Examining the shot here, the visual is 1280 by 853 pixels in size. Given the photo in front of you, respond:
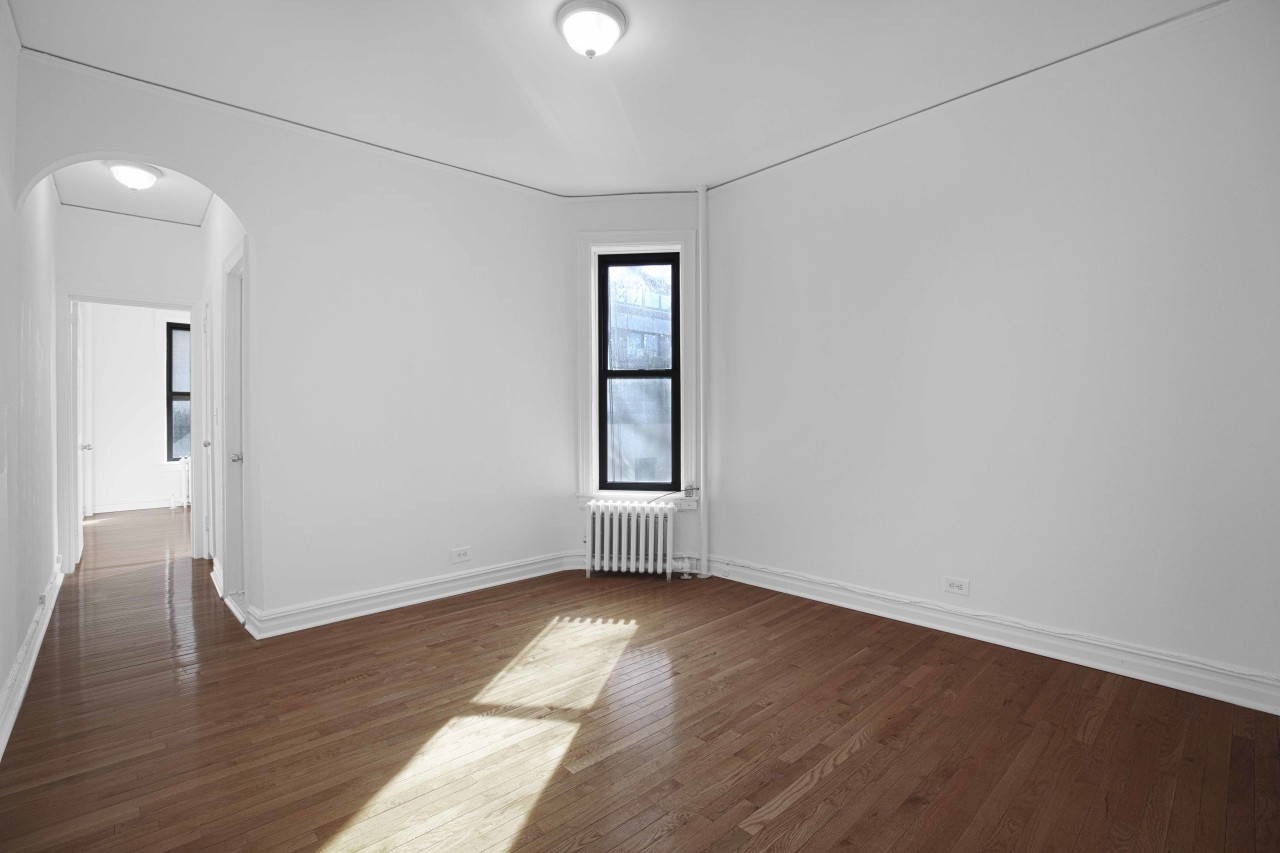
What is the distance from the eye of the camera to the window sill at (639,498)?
5047 millimetres

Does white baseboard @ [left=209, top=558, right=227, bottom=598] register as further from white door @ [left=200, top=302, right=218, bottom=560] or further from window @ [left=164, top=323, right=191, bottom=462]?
window @ [left=164, top=323, right=191, bottom=462]

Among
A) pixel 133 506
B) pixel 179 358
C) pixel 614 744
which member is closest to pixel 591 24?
pixel 614 744

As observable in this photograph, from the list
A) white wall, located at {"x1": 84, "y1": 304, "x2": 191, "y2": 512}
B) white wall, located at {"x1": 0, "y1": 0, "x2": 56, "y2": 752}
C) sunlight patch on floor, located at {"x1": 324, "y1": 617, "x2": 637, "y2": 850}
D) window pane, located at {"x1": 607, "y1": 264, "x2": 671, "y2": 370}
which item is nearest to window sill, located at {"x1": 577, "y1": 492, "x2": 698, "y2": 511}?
window pane, located at {"x1": 607, "y1": 264, "x2": 671, "y2": 370}

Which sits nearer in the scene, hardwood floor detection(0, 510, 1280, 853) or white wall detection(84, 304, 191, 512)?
hardwood floor detection(0, 510, 1280, 853)

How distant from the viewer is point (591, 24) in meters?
2.79

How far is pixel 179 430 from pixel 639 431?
7.81 meters

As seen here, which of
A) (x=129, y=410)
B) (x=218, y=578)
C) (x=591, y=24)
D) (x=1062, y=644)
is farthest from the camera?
→ (x=129, y=410)

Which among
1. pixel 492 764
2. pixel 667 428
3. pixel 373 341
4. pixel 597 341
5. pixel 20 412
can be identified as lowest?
pixel 492 764

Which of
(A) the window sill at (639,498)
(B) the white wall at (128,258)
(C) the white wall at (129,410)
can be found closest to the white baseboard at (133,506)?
(C) the white wall at (129,410)

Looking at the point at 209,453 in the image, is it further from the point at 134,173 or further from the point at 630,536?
the point at 630,536

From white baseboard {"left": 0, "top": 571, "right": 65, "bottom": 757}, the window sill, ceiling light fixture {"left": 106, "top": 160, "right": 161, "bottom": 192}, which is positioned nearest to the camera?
white baseboard {"left": 0, "top": 571, "right": 65, "bottom": 757}

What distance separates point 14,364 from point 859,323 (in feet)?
14.3

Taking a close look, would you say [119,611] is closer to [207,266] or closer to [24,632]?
[24,632]

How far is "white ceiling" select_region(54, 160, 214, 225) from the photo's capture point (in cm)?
457
